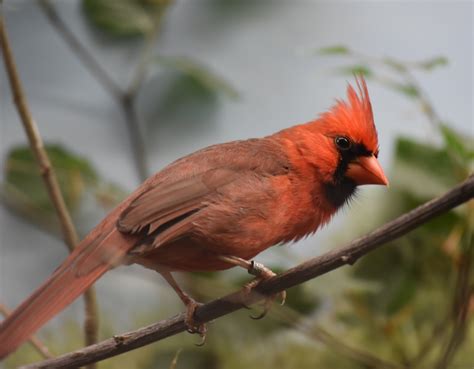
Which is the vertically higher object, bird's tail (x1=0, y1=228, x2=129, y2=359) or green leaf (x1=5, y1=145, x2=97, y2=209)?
bird's tail (x1=0, y1=228, x2=129, y2=359)

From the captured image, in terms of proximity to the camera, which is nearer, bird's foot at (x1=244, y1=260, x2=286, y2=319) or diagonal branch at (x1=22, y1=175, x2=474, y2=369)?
diagonal branch at (x1=22, y1=175, x2=474, y2=369)

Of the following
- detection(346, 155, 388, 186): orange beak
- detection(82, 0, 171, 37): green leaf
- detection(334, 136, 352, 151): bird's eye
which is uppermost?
detection(82, 0, 171, 37): green leaf

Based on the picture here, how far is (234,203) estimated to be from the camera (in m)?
1.34

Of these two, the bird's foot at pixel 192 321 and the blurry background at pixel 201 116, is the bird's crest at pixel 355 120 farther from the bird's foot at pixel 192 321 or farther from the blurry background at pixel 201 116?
the blurry background at pixel 201 116

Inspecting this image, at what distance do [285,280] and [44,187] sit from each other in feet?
4.73

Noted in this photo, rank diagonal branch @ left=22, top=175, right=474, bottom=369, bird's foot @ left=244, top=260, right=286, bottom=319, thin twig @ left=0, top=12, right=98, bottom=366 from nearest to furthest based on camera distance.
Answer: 1. diagonal branch @ left=22, top=175, right=474, bottom=369
2. bird's foot @ left=244, top=260, right=286, bottom=319
3. thin twig @ left=0, top=12, right=98, bottom=366

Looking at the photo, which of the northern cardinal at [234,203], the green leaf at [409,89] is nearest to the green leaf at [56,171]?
the northern cardinal at [234,203]

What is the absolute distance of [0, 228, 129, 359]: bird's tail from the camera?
110 cm

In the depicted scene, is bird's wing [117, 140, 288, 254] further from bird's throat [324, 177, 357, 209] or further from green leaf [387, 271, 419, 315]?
green leaf [387, 271, 419, 315]

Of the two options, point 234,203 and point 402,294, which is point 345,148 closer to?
point 234,203

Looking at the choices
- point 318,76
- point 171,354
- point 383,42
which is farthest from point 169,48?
point 171,354

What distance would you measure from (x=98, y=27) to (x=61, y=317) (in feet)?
3.10

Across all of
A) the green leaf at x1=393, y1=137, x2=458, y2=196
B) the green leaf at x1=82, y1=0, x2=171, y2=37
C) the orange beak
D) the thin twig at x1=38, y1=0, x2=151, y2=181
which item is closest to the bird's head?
the orange beak

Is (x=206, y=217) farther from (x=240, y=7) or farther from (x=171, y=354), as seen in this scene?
(x=240, y=7)
